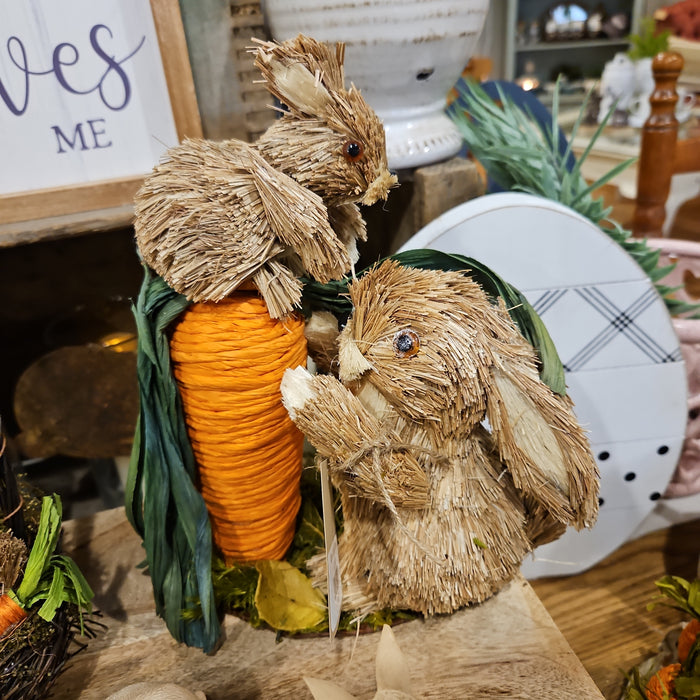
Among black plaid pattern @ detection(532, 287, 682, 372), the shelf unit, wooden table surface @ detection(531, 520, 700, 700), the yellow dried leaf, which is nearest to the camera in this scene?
the yellow dried leaf

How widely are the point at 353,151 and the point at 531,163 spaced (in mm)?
379

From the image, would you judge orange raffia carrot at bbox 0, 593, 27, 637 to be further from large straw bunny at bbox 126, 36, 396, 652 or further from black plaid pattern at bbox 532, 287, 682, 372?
black plaid pattern at bbox 532, 287, 682, 372

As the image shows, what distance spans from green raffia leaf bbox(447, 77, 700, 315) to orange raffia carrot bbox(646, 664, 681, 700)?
46 centimetres

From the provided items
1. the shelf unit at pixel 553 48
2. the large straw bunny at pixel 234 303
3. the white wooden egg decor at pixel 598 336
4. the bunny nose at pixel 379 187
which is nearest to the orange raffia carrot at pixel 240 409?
the large straw bunny at pixel 234 303

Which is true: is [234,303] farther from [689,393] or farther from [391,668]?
[689,393]

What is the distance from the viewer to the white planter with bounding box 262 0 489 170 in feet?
1.89

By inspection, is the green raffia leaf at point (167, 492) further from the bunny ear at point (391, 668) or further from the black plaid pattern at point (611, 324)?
the black plaid pattern at point (611, 324)

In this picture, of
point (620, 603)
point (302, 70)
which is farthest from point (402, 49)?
point (620, 603)

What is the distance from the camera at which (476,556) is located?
498mm

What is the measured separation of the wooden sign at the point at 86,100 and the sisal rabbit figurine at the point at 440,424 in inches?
12.2

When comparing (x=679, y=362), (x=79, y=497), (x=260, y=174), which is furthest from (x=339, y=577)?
(x=79, y=497)

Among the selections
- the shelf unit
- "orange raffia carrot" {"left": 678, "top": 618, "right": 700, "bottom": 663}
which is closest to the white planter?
"orange raffia carrot" {"left": 678, "top": 618, "right": 700, "bottom": 663}

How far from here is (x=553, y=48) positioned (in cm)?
271

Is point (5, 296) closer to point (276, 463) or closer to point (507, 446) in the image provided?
point (276, 463)
